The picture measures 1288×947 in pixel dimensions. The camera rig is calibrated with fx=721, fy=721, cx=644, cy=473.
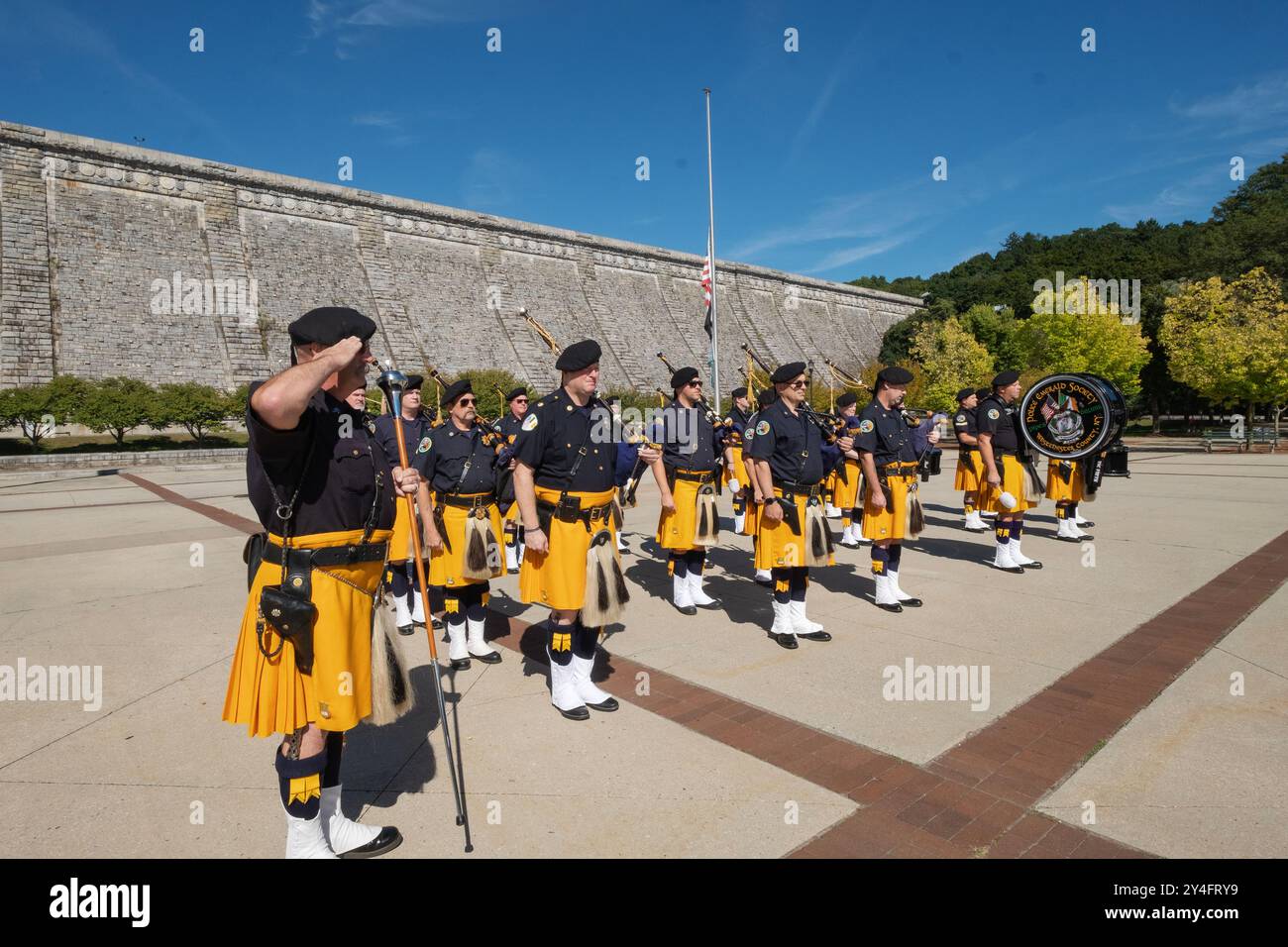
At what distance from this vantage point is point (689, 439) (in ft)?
26.7

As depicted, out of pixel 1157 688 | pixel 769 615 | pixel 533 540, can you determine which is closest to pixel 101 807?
pixel 533 540

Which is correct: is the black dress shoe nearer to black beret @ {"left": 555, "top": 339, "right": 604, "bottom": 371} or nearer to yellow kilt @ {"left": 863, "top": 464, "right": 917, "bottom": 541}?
black beret @ {"left": 555, "top": 339, "right": 604, "bottom": 371}

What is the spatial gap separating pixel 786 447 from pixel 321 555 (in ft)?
14.6

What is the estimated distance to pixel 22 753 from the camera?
427 cm

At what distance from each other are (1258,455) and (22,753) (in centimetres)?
3205

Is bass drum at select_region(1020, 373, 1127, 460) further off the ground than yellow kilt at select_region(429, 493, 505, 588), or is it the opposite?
bass drum at select_region(1020, 373, 1127, 460)

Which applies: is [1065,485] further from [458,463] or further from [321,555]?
[321,555]

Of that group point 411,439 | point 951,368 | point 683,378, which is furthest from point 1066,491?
point 951,368

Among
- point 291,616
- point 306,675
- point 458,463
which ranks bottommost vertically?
point 306,675

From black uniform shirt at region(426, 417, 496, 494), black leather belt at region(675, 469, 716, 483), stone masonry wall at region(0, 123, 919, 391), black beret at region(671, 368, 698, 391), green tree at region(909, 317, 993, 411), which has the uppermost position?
stone masonry wall at region(0, 123, 919, 391)

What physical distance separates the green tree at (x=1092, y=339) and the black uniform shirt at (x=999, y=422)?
35.3 meters

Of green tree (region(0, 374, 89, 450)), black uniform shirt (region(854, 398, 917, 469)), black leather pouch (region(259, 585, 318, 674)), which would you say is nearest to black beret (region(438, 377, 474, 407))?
black uniform shirt (region(854, 398, 917, 469))

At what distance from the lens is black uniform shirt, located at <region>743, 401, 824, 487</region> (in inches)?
254

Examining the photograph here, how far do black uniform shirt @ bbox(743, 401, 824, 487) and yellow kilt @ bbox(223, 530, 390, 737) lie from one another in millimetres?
4183
